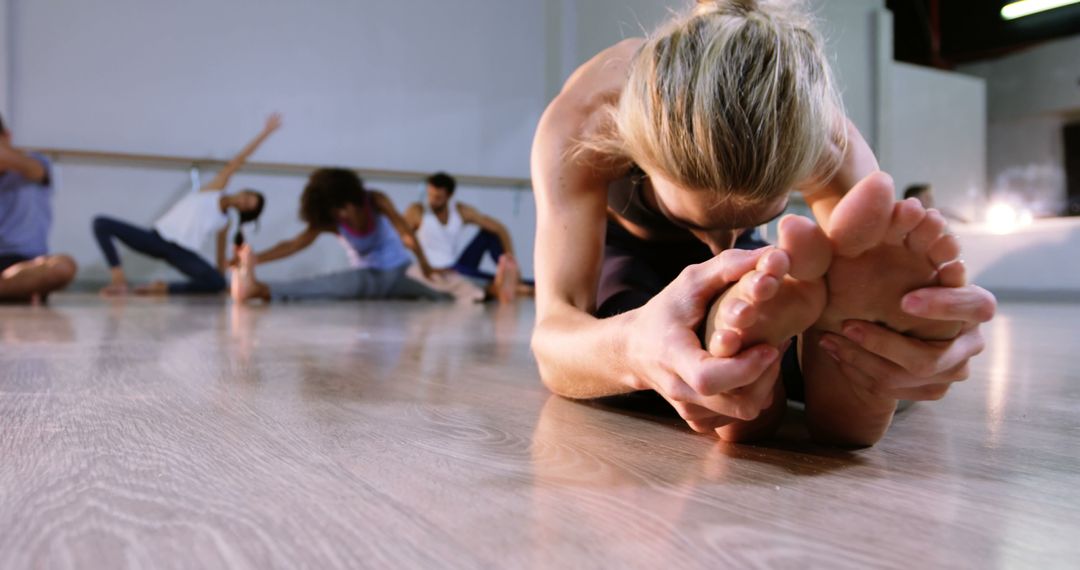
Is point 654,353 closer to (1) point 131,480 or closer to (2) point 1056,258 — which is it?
(1) point 131,480

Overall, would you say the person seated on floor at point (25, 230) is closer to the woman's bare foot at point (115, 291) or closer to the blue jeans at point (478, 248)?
the woman's bare foot at point (115, 291)

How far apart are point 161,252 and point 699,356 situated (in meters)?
3.75

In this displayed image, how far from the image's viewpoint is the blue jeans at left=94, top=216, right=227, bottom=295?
3.59 meters

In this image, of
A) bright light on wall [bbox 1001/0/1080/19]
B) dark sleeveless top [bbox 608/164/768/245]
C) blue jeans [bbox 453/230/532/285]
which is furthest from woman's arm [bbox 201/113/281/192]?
bright light on wall [bbox 1001/0/1080/19]

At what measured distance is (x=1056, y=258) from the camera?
3531 mm

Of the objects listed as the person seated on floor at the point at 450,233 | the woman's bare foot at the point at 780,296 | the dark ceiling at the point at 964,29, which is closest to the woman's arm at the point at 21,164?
the person seated on floor at the point at 450,233

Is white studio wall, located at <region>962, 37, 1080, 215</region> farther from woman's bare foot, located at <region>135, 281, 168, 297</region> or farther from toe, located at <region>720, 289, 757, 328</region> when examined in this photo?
toe, located at <region>720, 289, 757, 328</region>

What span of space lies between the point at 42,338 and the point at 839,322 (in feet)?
4.46

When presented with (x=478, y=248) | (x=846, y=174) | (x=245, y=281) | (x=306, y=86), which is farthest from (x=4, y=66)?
(x=846, y=174)

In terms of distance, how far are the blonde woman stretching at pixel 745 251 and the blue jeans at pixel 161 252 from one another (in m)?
3.38

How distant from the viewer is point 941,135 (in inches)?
192

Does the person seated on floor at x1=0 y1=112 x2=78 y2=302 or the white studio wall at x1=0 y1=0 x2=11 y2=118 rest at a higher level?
the white studio wall at x1=0 y1=0 x2=11 y2=118

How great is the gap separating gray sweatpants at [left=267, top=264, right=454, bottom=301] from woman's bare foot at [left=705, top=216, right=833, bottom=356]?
3204 millimetres

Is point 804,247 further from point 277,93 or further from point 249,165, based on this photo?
point 277,93
